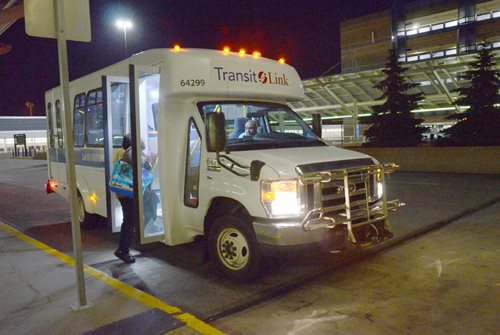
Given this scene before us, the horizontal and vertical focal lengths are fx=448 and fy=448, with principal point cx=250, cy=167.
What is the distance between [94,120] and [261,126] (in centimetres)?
327

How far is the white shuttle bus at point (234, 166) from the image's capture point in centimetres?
500

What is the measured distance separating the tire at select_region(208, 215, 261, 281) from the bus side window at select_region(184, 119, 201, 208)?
0.56m

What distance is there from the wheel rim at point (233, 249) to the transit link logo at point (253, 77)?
2055 mm

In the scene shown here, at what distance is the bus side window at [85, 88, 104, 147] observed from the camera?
7641mm

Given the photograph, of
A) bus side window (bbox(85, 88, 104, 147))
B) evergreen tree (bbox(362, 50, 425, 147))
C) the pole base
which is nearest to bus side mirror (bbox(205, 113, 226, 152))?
the pole base

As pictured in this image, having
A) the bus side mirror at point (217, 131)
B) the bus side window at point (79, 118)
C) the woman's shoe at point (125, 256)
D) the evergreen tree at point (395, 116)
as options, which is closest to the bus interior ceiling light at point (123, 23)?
the bus side window at point (79, 118)

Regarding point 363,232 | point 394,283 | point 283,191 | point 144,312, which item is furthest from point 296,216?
point 144,312

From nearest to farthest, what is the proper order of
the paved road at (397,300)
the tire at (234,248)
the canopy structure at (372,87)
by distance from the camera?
the paved road at (397,300) → the tire at (234,248) → the canopy structure at (372,87)

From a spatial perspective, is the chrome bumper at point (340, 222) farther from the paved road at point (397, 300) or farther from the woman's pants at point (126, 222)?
the woman's pants at point (126, 222)

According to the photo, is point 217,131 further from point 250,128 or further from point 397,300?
point 397,300

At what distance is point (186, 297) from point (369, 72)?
22.4 meters

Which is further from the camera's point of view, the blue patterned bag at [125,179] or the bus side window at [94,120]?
Result: the bus side window at [94,120]

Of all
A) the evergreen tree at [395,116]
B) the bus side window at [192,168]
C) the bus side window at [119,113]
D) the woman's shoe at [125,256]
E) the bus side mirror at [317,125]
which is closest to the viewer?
the bus side window at [192,168]

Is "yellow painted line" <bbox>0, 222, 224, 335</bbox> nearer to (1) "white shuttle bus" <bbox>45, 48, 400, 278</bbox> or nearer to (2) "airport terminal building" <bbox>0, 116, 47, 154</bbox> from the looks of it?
(1) "white shuttle bus" <bbox>45, 48, 400, 278</bbox>
